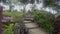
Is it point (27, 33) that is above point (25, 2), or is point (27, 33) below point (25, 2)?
below

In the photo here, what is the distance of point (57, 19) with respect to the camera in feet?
13.6

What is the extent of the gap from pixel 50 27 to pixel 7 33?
153 cm

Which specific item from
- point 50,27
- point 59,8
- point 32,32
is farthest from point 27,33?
point 59,8

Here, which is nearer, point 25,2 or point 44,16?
point 44,16

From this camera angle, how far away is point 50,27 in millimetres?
4539

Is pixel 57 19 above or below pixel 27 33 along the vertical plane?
above

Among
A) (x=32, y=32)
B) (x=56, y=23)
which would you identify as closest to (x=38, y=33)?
(x=32, y=32)

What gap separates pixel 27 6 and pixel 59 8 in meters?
3.71

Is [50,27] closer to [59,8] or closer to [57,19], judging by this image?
[57,19]

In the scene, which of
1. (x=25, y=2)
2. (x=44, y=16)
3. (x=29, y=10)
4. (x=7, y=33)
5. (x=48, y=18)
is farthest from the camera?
(x=29, y=10)

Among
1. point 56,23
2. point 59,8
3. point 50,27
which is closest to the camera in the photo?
point 56,23

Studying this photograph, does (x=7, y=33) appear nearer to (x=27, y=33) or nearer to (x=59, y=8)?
(x=27, y=33)

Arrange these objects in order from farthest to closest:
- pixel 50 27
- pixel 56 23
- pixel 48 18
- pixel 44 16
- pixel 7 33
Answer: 1. pixel 44 16
2. pixel 48 18
3. pixel 50 27
4. pixel 56 23
5. pixel 7 33

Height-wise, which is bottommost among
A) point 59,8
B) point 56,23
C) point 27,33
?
point 27,33
